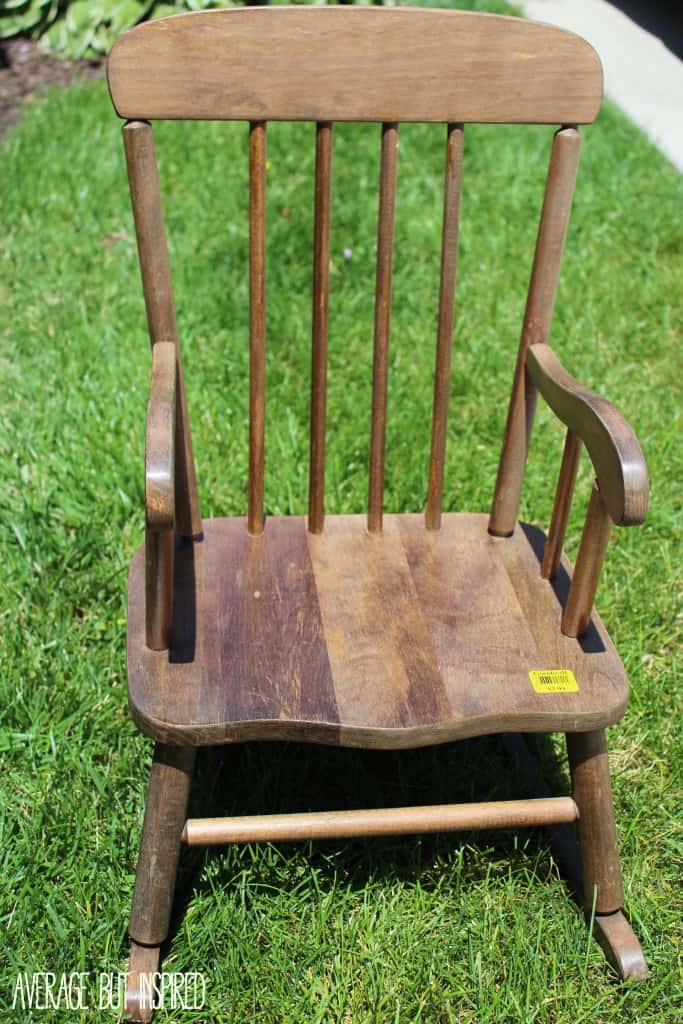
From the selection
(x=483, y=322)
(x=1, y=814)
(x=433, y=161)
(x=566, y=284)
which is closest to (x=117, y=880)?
(x=1, y=814)

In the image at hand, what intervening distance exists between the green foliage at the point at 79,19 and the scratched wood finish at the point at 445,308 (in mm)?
3408

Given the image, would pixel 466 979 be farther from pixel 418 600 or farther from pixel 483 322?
pixel 483 322

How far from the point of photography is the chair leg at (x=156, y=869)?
1414 millimetres

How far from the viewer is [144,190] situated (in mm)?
1415

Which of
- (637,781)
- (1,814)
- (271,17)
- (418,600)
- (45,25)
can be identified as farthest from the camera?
(45,25)

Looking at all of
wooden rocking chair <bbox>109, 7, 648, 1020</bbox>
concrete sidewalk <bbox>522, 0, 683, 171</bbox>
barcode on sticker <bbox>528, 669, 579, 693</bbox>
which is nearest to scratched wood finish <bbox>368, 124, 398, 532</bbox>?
wooden rocking chair <bbox>109, 7, 648, 1020</bbox>

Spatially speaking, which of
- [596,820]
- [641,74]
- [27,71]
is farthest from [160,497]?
[641,74]

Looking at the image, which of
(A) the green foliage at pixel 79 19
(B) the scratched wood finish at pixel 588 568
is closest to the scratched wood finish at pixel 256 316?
(B) the scratched wood finish at pixel 588 568

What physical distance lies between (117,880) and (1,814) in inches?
8.0

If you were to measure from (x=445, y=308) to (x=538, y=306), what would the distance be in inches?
5.3

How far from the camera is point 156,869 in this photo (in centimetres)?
147

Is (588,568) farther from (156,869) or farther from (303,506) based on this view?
(303,506)

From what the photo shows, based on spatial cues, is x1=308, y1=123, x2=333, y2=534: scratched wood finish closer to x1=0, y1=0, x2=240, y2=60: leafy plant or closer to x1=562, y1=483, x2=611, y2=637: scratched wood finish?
x1=562, y1=483, x2=611, y2=637: scratched wood finish

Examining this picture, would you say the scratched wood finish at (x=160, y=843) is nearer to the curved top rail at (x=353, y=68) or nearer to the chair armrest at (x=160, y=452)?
the chair armrest at (x=160, y=452)
